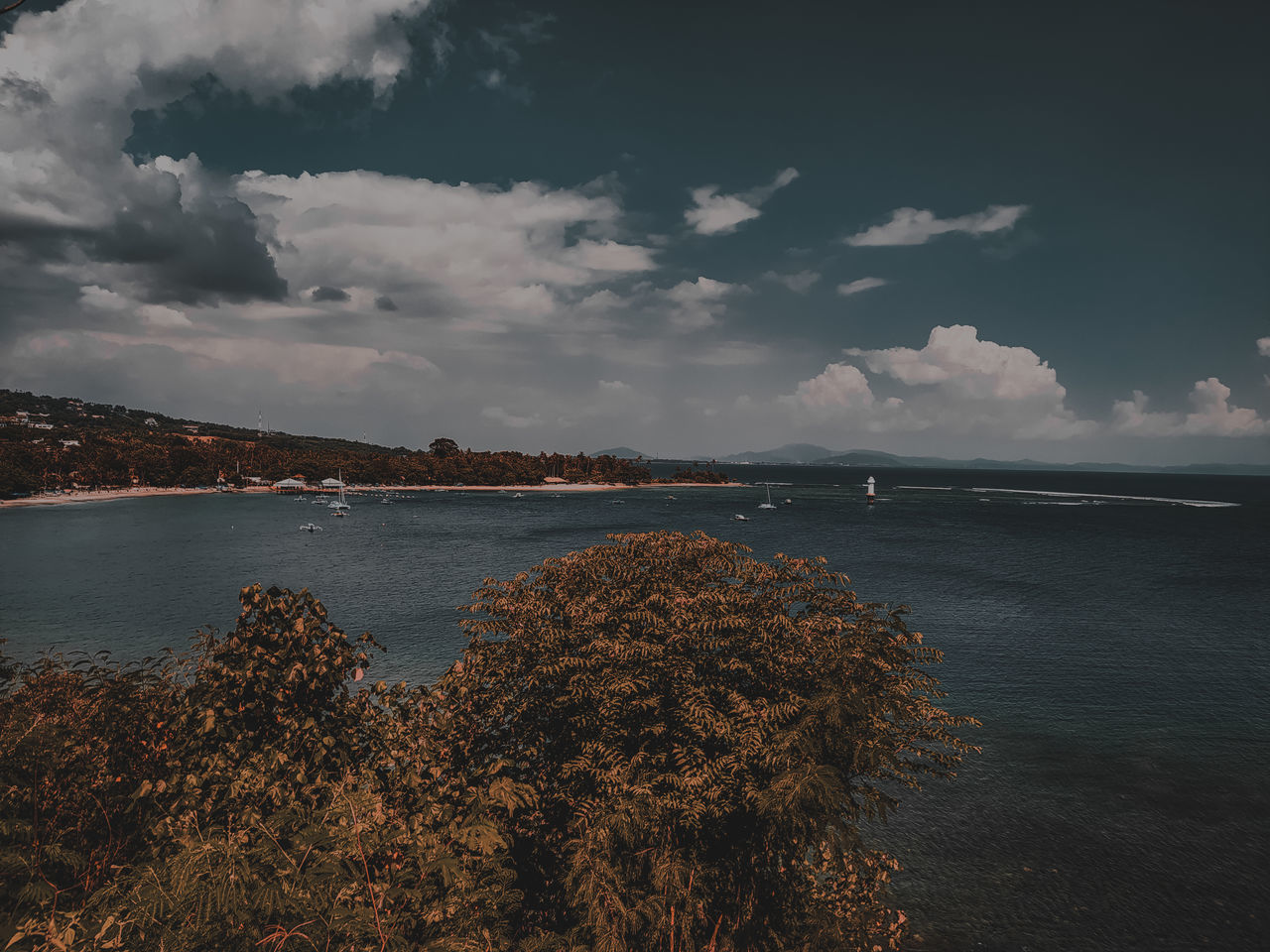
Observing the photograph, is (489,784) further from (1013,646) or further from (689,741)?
(1013,646)

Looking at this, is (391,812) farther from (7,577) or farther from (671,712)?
(7,577)

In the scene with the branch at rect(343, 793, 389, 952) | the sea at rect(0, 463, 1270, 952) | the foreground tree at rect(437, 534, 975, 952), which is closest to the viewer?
the branch at rect(343, 793, 389, 952)

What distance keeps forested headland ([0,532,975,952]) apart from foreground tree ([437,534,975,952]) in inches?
3.4

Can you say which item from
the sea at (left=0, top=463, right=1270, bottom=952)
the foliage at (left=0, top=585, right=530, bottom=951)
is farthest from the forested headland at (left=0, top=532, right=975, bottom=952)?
the sea at (left=0, top=463, right=1270, bottom=952)

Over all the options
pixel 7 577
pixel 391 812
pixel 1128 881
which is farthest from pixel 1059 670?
pixel 7 577

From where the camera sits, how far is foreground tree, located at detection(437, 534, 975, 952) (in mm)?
11148

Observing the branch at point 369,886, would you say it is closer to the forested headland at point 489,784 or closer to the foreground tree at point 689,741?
the forested headland at point 489,784

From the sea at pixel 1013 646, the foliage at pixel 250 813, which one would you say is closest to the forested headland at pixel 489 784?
the foliage at pixel 250 813

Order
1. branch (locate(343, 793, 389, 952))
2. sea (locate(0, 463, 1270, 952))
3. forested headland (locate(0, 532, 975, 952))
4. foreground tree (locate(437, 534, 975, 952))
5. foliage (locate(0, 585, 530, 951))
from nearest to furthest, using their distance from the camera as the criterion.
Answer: foliage (locate(0, 585, 530, 951)) < branch (locate(343, 793, 389, 952)) < forested headland (locate(0, 532, 975, 952)) < foreground tree (locate(437, 534, 975, 952)) < sea (locate(0, 463, 1270, 952))

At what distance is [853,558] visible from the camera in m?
100

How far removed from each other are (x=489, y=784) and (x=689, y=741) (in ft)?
17.5

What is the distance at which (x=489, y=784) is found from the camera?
38.5 feet

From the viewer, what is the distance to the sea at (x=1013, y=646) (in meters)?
23.8

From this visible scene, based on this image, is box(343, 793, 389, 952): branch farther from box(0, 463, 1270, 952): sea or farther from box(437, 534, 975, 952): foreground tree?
box(0, 463, 1270, 952): sea
